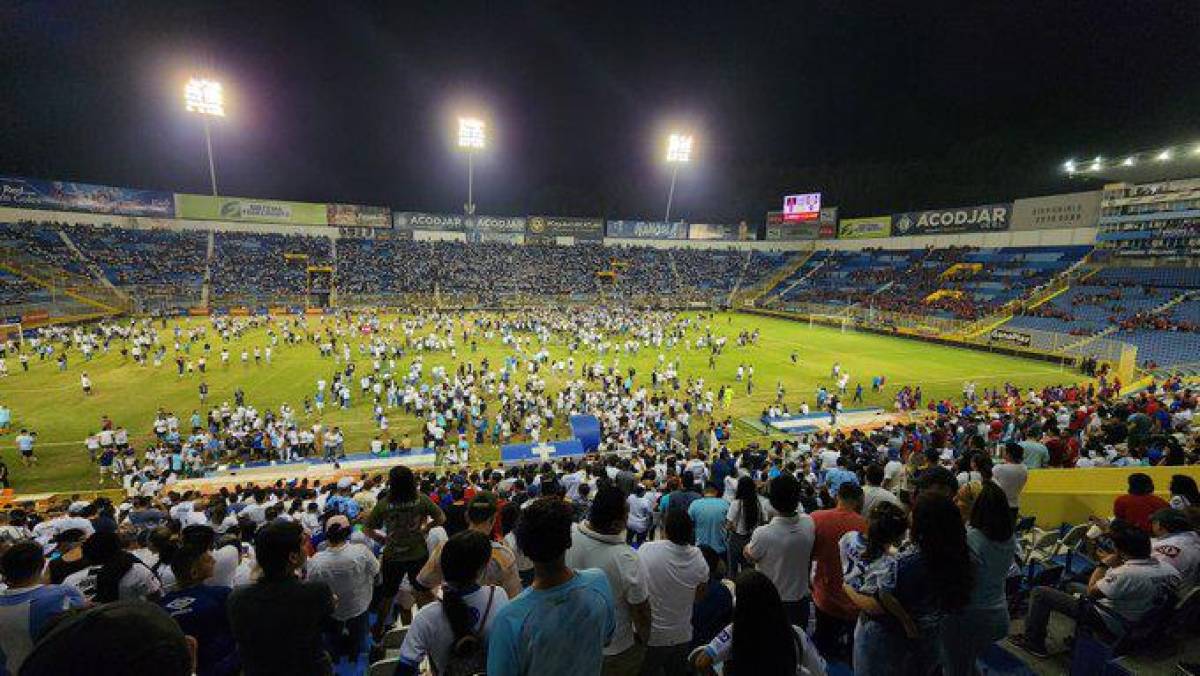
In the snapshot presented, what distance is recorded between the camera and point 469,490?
29.3 feet

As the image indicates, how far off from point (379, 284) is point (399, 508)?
57.5 meters

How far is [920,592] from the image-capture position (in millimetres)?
3270

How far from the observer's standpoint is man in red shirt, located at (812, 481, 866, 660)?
4.20 meters

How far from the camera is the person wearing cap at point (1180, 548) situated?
4410mm

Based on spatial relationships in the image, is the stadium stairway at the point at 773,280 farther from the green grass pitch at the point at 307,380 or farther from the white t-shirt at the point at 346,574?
the white t-shirt at the point at 346,574

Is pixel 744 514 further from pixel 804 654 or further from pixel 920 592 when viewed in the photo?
pixel 804 654

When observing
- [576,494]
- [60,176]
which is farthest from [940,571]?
[60,176]

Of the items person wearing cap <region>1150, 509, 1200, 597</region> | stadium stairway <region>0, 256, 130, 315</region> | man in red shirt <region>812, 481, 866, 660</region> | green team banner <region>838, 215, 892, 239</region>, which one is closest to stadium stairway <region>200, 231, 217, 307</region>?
stadium stairway <region>0, 256, 130, 315</region>

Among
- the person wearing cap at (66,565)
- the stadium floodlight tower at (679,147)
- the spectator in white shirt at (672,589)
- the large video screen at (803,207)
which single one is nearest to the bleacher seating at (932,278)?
the large video screen at (803,207)

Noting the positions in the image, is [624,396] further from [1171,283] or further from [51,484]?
[1171,283]

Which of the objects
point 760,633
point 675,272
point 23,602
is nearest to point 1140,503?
point 760,633

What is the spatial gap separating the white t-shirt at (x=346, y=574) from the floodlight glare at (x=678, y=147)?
237ft

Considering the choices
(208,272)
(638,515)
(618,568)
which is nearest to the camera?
(618,568)

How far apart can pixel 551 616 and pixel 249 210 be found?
71049 mm
